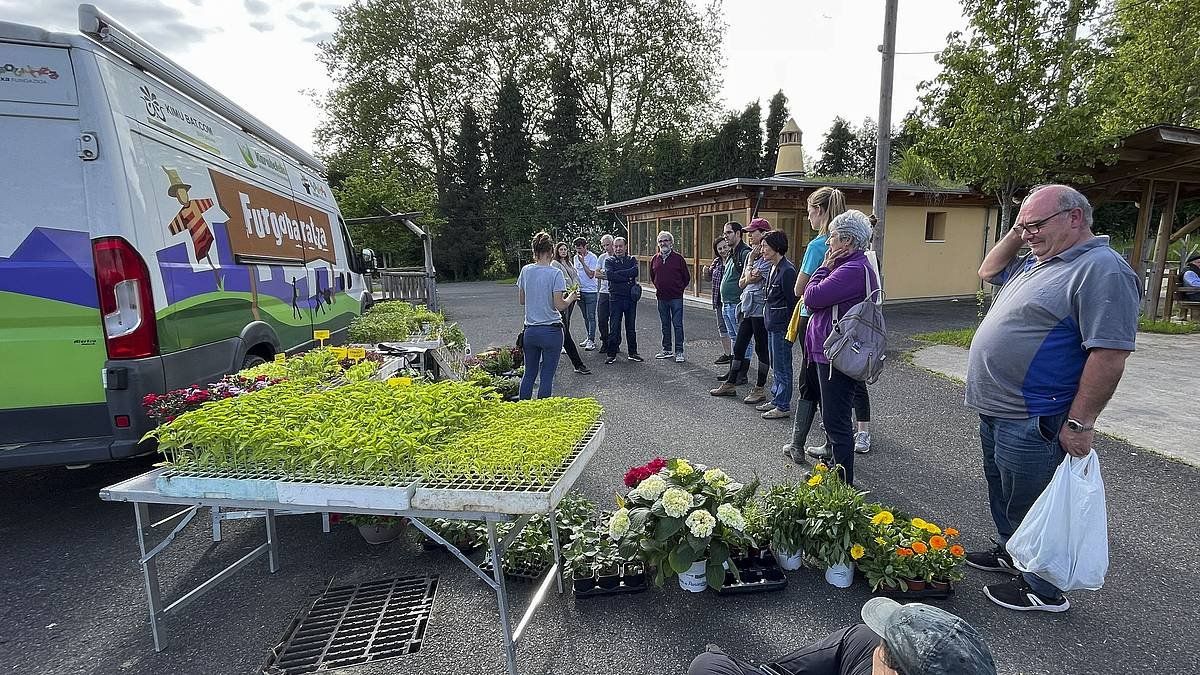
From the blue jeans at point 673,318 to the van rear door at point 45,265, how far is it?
6.26 m

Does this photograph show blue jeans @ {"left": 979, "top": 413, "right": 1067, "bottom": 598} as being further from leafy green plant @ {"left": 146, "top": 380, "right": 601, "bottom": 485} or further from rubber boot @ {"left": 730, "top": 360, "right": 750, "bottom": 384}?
rubber boot @ {"left": 730, "top": 360, "right": 750, "bottom": 384}

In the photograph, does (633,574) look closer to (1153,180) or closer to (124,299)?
(124,299)

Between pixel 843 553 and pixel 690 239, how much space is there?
43.6 ft

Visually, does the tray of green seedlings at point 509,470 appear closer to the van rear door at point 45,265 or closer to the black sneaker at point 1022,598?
the black sneaker at point 1022,598

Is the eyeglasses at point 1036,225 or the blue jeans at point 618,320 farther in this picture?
the blue jeans at point 618,320

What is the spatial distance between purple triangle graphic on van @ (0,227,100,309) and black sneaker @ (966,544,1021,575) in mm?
4995

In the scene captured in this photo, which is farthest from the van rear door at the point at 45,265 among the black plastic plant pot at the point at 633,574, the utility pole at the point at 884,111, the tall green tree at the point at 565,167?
the tall green tree at the point at 565,167

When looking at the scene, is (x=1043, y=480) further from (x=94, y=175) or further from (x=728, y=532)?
(x=94, y=175)

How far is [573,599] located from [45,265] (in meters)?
3.38

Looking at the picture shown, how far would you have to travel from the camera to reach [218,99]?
435 centimetres

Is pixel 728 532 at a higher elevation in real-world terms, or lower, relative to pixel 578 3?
lower

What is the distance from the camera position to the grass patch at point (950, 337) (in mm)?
9211

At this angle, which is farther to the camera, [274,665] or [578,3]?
[578,3]

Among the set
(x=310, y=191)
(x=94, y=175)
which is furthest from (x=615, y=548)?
(x=310, y=191)
